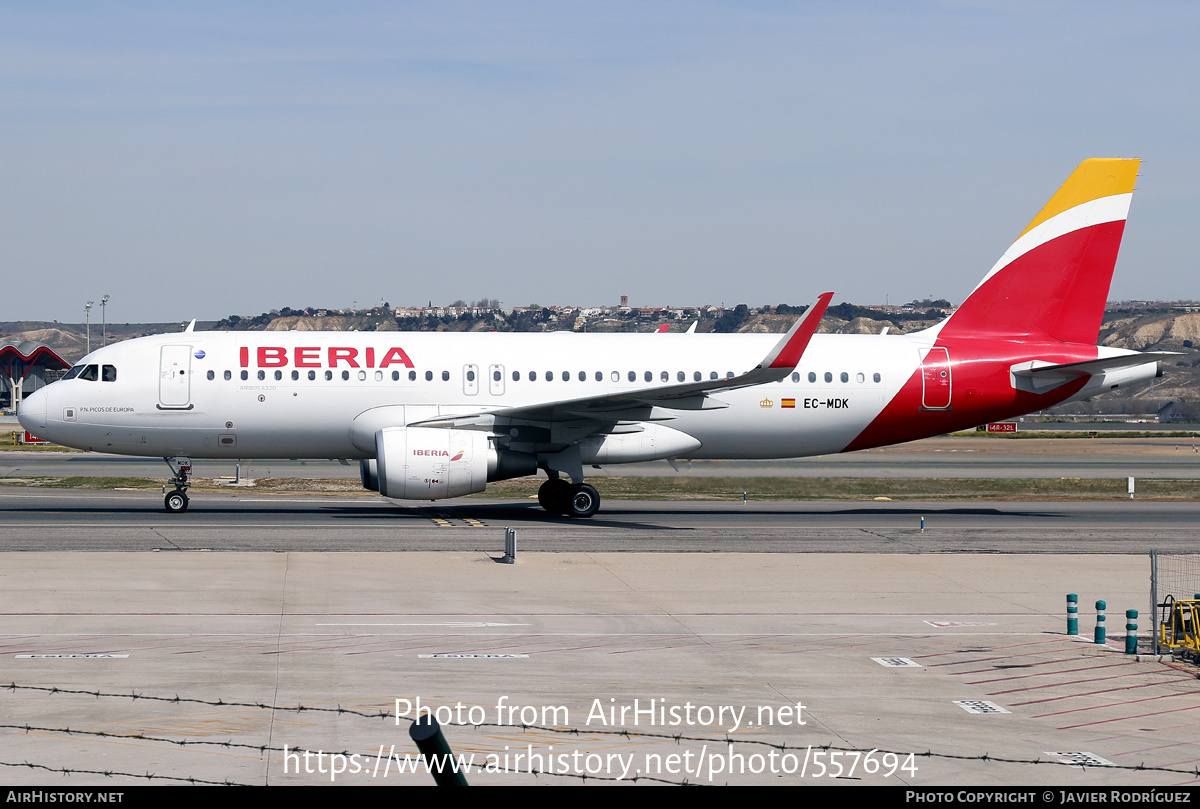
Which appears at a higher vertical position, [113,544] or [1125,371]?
[1125,371]

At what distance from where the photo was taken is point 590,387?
29.9 m

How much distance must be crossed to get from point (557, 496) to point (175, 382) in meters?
10.0

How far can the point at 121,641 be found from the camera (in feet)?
45.1

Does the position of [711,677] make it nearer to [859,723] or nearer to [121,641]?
[859,723]

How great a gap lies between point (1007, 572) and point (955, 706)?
1045 centimetres

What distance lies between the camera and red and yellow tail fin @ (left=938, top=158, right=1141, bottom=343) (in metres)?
31.4

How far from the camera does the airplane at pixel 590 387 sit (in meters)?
27.7

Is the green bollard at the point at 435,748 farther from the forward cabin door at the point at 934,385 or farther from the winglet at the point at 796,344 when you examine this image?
the forward cabin door at the point at 934,385

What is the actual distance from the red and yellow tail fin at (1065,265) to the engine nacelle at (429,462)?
1381cm

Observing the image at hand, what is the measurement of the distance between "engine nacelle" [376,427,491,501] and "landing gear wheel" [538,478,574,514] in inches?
114

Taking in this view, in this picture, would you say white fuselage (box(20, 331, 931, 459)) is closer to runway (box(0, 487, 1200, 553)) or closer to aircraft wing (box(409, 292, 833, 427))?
aircraft wing (box(409, 292, 833, 427))

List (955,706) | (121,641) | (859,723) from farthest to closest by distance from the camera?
(121,641) → (955,706) → (859,723)

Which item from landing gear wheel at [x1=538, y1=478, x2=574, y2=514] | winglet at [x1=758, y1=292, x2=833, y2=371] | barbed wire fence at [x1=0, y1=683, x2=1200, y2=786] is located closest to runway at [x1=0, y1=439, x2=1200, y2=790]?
barbed wire fence at [x1=0, y1=683, x2=1200, y2=786]
